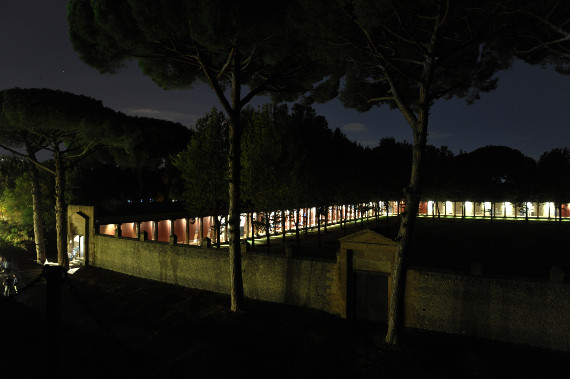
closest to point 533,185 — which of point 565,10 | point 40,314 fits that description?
point 565,10

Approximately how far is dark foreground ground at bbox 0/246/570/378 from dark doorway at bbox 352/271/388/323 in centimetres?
60

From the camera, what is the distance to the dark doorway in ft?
38.4

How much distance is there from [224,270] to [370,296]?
6.63 metres

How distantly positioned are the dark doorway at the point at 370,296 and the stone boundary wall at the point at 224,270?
76cm

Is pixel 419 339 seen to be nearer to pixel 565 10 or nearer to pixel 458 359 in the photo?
pixel 458 359

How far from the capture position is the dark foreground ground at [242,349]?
8320 mm

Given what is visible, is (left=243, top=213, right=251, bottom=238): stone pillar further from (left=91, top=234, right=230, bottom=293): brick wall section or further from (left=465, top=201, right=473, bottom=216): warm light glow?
(left=465, top=201, right=473, bottom=216): warm light glow

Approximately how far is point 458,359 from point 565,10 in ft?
34.0

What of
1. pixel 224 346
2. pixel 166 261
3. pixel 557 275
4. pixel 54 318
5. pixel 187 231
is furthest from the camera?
pixel 187 231

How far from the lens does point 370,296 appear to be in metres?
11.9

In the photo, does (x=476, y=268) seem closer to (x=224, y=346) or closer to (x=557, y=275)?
(x=557, y=275)

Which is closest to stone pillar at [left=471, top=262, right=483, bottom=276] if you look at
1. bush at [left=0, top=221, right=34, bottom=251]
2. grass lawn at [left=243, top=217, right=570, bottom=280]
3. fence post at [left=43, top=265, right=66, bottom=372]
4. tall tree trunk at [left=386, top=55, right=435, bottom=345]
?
tall tree trunk at [left=386, top=55, right=435, bottom=345]

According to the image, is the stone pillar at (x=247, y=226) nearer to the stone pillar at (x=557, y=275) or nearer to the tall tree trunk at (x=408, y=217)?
the tall tree trunk at (x=408, y=217)

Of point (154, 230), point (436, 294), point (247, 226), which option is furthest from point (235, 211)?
point (247, 226)
